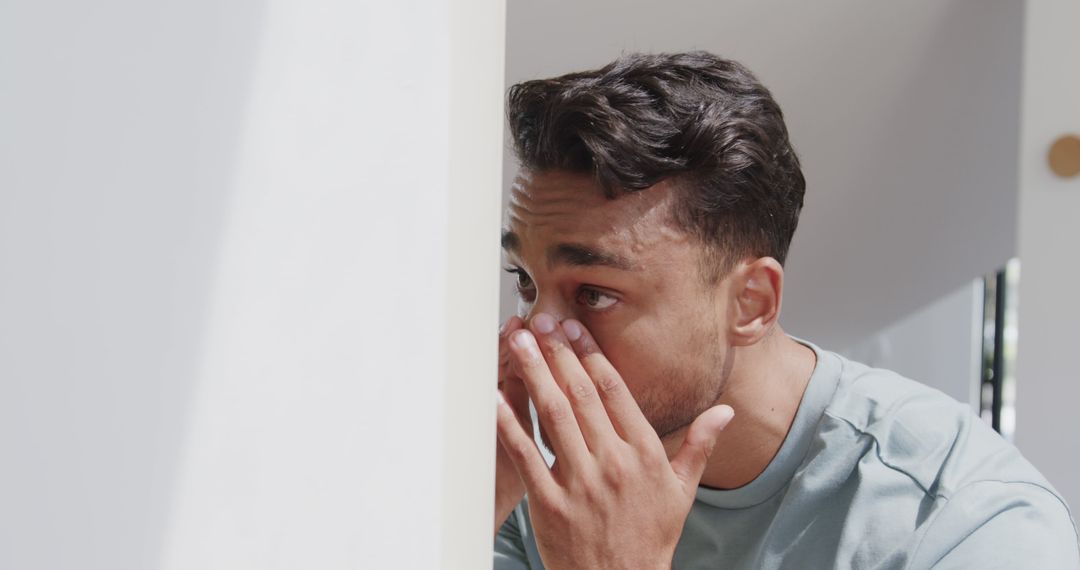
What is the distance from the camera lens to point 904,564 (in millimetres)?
1031

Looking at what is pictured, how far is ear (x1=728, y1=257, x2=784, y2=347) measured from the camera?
1.19m

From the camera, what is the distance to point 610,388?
1019 mm

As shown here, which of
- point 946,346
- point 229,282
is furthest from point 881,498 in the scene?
point 946,346

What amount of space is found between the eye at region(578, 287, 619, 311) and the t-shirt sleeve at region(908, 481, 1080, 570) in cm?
38

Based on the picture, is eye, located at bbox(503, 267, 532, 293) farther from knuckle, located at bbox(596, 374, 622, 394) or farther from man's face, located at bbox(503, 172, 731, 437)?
knuckle, located at bbox(596, 374, 622, 394)

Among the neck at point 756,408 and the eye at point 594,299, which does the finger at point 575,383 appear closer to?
the eye at point 594,299

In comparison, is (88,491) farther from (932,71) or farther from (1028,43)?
(932,71)

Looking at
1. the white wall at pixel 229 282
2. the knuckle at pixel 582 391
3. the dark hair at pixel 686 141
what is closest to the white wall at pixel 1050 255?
the dark hair at pixel 686 141

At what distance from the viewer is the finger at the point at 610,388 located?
0.99 metres

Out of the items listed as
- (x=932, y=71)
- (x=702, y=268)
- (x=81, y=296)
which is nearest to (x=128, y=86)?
(x=81, y=296)

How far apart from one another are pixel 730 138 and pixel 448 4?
840 millimetres

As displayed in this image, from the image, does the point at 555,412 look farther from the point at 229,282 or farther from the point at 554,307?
the point at 229,282

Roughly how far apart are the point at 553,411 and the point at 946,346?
3184mm

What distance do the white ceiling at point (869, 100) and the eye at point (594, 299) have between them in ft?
2.54
